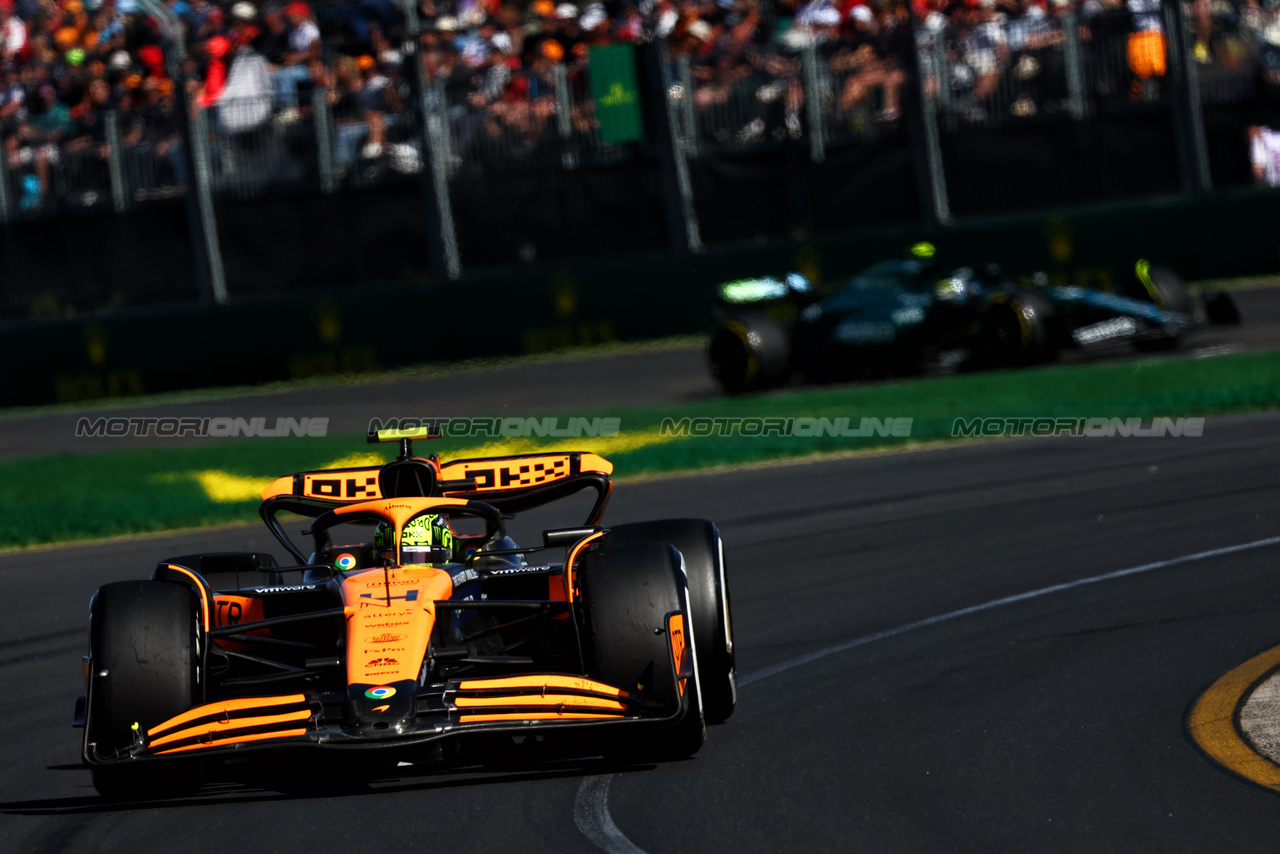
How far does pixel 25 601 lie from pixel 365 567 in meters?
3.95

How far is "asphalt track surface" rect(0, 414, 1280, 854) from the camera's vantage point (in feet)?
15.1

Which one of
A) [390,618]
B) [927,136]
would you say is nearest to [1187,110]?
[927,136]

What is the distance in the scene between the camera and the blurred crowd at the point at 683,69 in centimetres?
Answer: 1789

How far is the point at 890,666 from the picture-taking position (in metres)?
6.59

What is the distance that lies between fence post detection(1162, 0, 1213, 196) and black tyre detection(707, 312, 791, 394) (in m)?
5.53

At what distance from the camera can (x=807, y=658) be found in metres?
6.91

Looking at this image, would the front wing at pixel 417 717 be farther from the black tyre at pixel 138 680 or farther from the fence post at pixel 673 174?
the fence post at pixel 673 174

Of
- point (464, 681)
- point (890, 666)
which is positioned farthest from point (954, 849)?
point (890, 666)

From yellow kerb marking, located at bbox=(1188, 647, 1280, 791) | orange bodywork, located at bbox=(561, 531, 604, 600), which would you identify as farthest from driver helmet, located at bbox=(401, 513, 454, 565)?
yellow kerb marking, located at bbox=(1188, 647, 1280, 791)

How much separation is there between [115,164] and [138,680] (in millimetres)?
14207

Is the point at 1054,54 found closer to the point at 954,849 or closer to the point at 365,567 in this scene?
the point at 365,567

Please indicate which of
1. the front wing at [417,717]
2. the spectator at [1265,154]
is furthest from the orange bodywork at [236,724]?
the spectator at [1265,154]

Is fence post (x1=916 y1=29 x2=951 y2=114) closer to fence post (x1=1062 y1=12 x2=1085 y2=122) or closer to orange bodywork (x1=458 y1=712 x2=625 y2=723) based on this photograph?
fence post (x1=1062 y1=12 x2=1085 y2=122)

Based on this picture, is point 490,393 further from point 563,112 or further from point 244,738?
point 244,738
